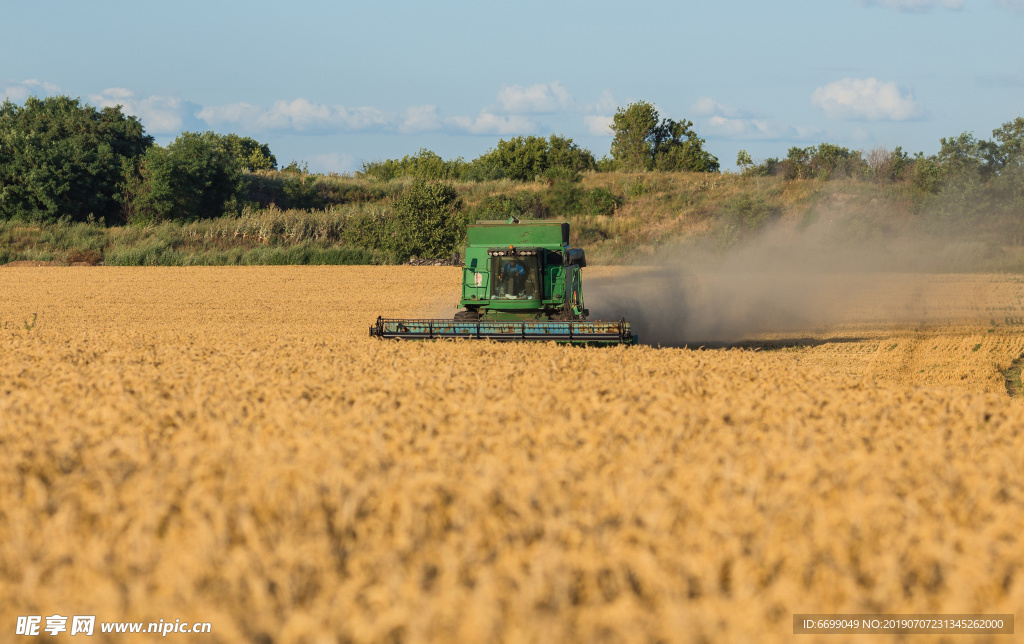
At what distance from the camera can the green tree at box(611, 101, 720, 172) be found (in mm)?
87688

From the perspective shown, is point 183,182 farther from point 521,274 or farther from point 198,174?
point 521,274

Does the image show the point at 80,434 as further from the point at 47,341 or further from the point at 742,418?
the point at 47,341

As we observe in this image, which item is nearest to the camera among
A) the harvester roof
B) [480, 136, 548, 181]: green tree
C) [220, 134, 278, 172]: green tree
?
the harvester roof

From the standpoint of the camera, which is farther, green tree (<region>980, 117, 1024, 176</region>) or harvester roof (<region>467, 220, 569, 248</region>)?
green tree (<region>980, 117, 1024, 176</region>)

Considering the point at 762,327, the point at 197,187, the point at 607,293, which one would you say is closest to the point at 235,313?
the point at 607,293

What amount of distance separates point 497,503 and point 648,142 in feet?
297

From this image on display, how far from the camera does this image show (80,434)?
190 inches

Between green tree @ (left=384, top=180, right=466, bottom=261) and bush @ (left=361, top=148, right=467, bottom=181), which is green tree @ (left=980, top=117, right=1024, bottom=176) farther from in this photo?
bush @ (left=361, top=148, right=467, bottom=181)

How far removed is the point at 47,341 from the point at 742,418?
8.55 metres

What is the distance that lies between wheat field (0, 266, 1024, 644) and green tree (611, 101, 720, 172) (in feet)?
273

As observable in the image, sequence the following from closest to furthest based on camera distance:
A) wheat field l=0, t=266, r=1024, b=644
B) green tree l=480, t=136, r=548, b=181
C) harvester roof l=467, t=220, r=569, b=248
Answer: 1. wheat field l=0, t=266, r=1024, b=644
2. harvester roof l=467, t=220, r=569, b=248
3. green tree l=480, t=136, r=548, b=181

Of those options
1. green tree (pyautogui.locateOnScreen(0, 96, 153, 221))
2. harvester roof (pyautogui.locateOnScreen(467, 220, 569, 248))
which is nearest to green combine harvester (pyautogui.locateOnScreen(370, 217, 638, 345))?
harvester roof (pyautogui.locateOnScreen(467, 220, 569, 248))

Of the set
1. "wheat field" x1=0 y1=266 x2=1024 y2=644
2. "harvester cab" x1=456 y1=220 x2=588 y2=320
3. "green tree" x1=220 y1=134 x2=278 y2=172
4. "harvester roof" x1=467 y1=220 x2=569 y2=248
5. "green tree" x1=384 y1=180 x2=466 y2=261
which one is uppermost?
"green tree" x1=220 y1=134 x2=278 y2=172

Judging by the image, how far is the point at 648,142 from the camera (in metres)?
90.9
